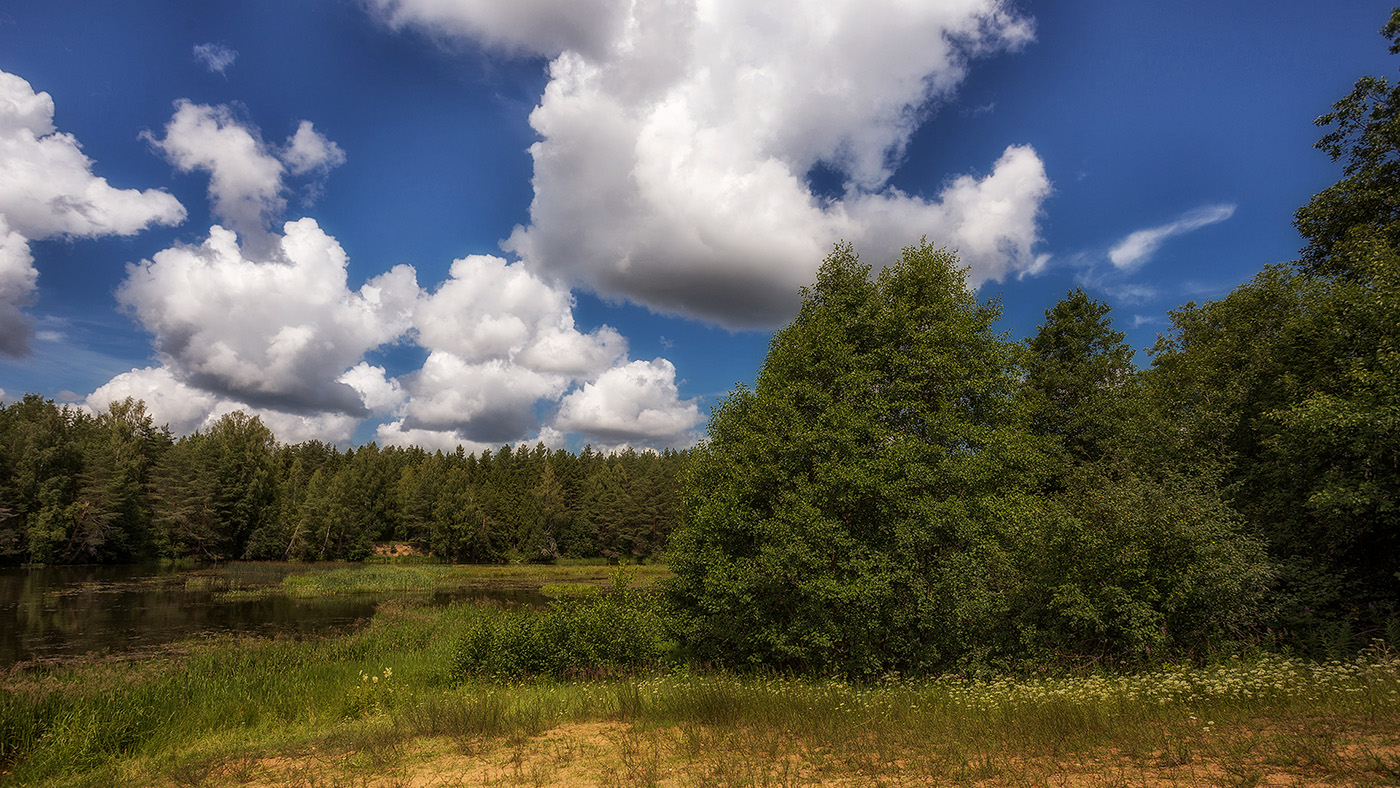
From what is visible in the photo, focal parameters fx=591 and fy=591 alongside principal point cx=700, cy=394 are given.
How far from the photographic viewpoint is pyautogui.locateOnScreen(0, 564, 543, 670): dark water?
2417 centimetres

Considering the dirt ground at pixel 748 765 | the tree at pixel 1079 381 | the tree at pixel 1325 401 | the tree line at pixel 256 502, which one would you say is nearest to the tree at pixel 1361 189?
the tree at pixel 1325 401

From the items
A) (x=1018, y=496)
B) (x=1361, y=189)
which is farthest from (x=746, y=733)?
(x=1361, y=189)

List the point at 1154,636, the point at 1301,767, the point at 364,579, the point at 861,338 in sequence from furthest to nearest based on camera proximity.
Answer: the point at 364,579
the point at 861,338
the point at 1154,636
the point at 1301,767

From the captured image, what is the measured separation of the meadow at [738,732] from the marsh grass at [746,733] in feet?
0.13

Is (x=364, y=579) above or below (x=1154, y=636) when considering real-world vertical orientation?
below

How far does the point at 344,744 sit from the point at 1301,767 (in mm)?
12632

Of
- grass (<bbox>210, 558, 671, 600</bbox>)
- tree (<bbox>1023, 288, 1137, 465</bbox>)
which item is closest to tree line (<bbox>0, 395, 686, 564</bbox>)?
grass (<bbox>210, 558, 671, 600</bbox>)

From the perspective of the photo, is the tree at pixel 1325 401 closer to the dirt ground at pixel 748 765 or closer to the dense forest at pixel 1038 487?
the dense forest at pixel 1038 487

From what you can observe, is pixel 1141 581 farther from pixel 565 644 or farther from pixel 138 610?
pixel 138 610

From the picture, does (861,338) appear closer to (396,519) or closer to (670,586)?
(670,586)

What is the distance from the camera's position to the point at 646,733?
982cm

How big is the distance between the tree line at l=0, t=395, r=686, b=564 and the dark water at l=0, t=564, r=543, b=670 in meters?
10.2

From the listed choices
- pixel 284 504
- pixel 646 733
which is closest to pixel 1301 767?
pixel 646 733

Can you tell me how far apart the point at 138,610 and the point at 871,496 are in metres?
41.4
